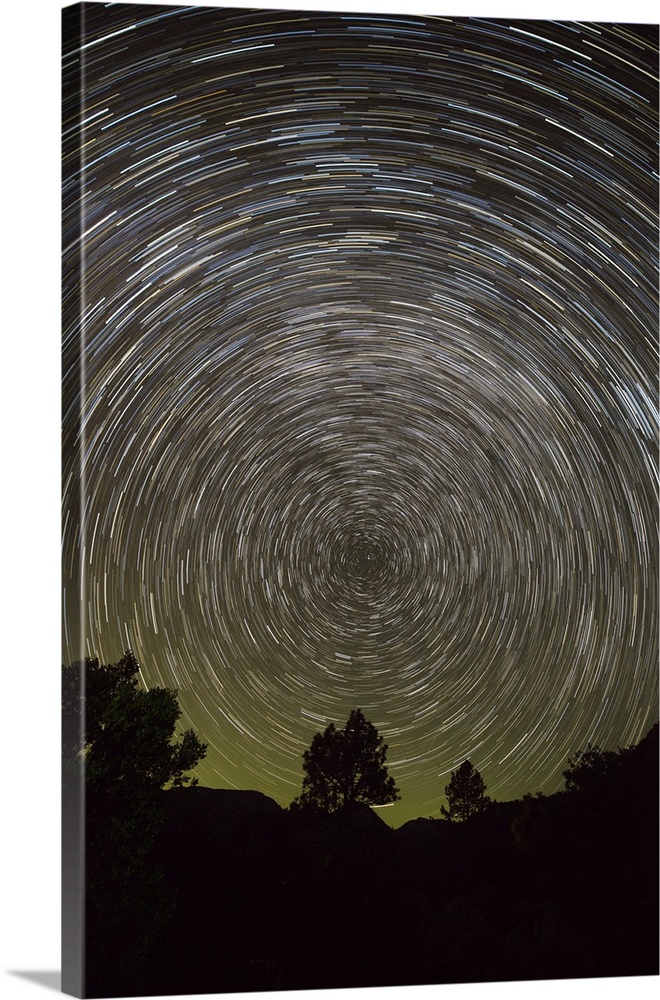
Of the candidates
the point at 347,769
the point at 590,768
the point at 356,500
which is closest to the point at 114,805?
the point at 347,769

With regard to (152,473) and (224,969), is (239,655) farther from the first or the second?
(224,969)

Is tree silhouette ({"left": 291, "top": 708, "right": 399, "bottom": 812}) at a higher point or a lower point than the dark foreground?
higher

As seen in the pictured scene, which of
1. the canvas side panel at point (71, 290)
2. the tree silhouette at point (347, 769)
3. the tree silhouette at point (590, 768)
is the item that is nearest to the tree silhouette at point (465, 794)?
the tree silhouette at point (347, 769)

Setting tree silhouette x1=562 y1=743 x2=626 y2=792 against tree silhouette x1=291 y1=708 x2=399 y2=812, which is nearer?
tree silhouette x1=291 y1=708 x2=399 y2=812

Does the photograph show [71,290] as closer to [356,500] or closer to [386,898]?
[356,500]

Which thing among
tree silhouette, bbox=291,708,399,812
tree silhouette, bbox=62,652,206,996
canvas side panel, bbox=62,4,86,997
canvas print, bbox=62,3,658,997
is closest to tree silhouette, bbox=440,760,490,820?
canvas print, bbox=62,3,658,997

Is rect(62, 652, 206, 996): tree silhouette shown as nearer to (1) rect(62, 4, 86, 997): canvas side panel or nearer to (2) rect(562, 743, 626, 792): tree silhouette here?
(1) rect(62, 4, 86, 997): canvas side panel
